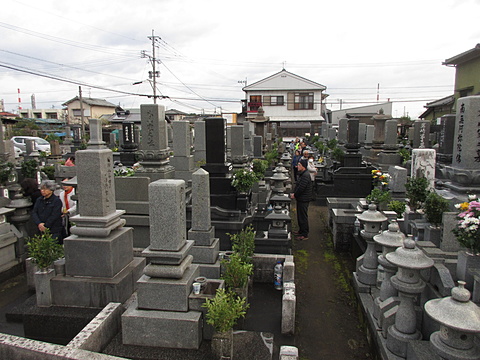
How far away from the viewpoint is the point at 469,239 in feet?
12.7

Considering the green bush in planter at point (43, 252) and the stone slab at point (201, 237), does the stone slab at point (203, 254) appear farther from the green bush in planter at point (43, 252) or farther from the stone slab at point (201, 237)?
the green bush in planter at point (43, 252)

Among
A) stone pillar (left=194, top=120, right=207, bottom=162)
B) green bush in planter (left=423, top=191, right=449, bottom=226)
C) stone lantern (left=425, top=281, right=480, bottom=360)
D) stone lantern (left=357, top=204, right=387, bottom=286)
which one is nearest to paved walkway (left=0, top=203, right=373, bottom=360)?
stone lantern (left=357, top=204, right=387, bottom=286)

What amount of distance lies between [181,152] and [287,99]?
3449 centimetres

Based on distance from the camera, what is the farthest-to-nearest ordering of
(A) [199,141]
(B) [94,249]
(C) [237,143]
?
(A) [199,141] < (C) [237,143] < (B) [94,249]

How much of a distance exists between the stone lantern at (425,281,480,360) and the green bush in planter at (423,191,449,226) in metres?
2.61

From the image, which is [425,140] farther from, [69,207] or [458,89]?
[69,207]

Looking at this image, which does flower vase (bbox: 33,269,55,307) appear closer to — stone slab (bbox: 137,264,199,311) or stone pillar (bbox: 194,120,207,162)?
stone slab (bbox: 137,264,199,311)

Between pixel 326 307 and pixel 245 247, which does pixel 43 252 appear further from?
pixel 326 307

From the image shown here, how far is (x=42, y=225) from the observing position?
6.16m

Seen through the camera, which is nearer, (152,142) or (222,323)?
(222,323)

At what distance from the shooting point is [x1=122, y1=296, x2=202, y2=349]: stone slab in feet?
13.1

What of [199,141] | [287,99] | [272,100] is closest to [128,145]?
[199,141]

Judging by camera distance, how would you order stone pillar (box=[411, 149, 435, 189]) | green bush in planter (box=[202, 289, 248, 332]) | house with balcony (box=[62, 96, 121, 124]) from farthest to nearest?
house with balcony (box=[62, 96, 121, 124])
stone pillar (box=[411, 149, 435, 189])
green bush in planter (box=[202, 289, 248, 332])

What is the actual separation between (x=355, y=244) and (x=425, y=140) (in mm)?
11874
